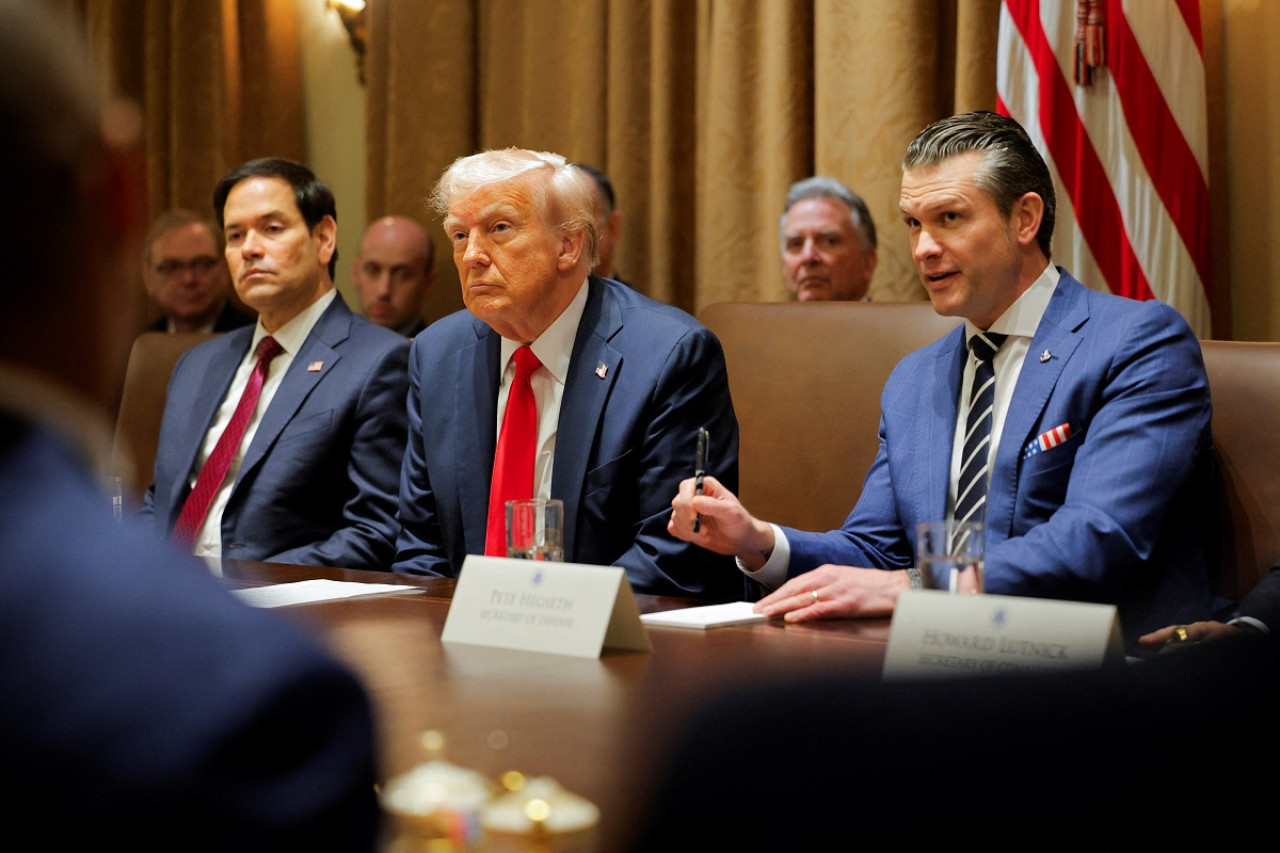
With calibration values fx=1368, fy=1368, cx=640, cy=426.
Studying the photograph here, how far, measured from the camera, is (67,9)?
0.55m

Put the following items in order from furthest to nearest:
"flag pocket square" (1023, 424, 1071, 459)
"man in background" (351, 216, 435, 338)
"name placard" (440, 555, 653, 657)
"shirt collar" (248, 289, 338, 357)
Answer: "man in background" (351, 216, 435, 338) → "shirt collar" (248, 289, 338, 357) → "flag pocket square" (1023, 424, 1071, 459) → "name placard" (440, 555, 653, 657)

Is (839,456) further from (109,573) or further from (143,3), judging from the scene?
(143,3)

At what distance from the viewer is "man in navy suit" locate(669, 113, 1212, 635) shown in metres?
2.17

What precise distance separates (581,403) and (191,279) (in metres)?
3.17

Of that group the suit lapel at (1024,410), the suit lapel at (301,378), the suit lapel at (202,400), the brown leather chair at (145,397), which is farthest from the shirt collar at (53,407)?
the brown leather chair at (145,397)

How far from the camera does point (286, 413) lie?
11.3ft

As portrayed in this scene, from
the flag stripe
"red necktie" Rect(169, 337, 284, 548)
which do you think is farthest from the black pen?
the flag stripe

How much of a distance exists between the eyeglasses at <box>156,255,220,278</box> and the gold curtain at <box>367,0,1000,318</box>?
697 mm

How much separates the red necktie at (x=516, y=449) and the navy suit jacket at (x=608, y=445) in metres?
0.05

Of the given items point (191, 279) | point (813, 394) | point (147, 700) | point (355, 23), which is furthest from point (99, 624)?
point (355, 23)

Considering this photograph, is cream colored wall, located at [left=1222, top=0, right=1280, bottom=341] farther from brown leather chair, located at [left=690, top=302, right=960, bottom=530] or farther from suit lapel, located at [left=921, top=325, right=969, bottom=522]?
suit lapel, located at [left=921, top=325, right=969, bottom=522]

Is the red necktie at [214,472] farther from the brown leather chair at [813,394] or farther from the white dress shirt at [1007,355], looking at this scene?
the white dress shirt at [1007,355]

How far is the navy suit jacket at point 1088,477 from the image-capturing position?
7.18 ft

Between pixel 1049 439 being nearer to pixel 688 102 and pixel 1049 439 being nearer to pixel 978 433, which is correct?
pixel 978 433
